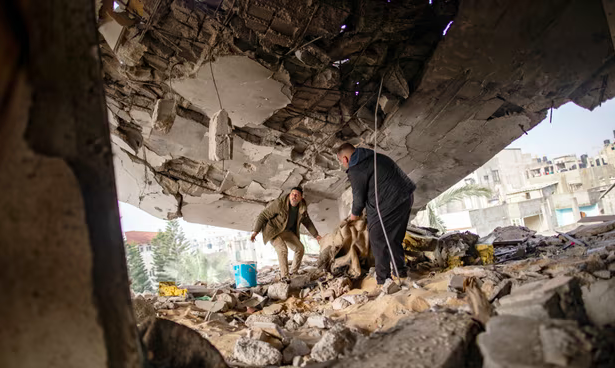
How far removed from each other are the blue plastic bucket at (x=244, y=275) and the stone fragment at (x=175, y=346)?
3730mm

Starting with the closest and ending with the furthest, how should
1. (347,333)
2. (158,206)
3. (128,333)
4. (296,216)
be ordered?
1. (128,333)
2. (347,333)
3. (296,216)
4. (158,206)

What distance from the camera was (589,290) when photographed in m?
1.72

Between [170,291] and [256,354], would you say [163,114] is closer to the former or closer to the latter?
[170,291]

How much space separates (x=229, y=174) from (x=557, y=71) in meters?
4.68

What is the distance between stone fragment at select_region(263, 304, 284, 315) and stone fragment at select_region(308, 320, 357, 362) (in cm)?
187

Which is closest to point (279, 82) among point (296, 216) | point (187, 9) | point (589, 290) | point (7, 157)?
point (187, 9)

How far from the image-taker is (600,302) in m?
1.62

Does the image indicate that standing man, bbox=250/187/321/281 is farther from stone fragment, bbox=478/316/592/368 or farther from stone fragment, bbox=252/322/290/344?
Result: stone fragment, bbox=478/316/592/368

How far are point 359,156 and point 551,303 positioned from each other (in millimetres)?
2461

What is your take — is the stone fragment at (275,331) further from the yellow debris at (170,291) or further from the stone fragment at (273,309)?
the yellow debris at (170,291)

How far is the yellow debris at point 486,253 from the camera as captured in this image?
181 inches

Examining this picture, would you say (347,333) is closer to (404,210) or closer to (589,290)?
(589,290)

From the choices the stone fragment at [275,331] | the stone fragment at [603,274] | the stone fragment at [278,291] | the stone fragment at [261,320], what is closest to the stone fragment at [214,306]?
the stone fragment at [278,291]

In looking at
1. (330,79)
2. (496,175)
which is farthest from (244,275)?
(496,175)
